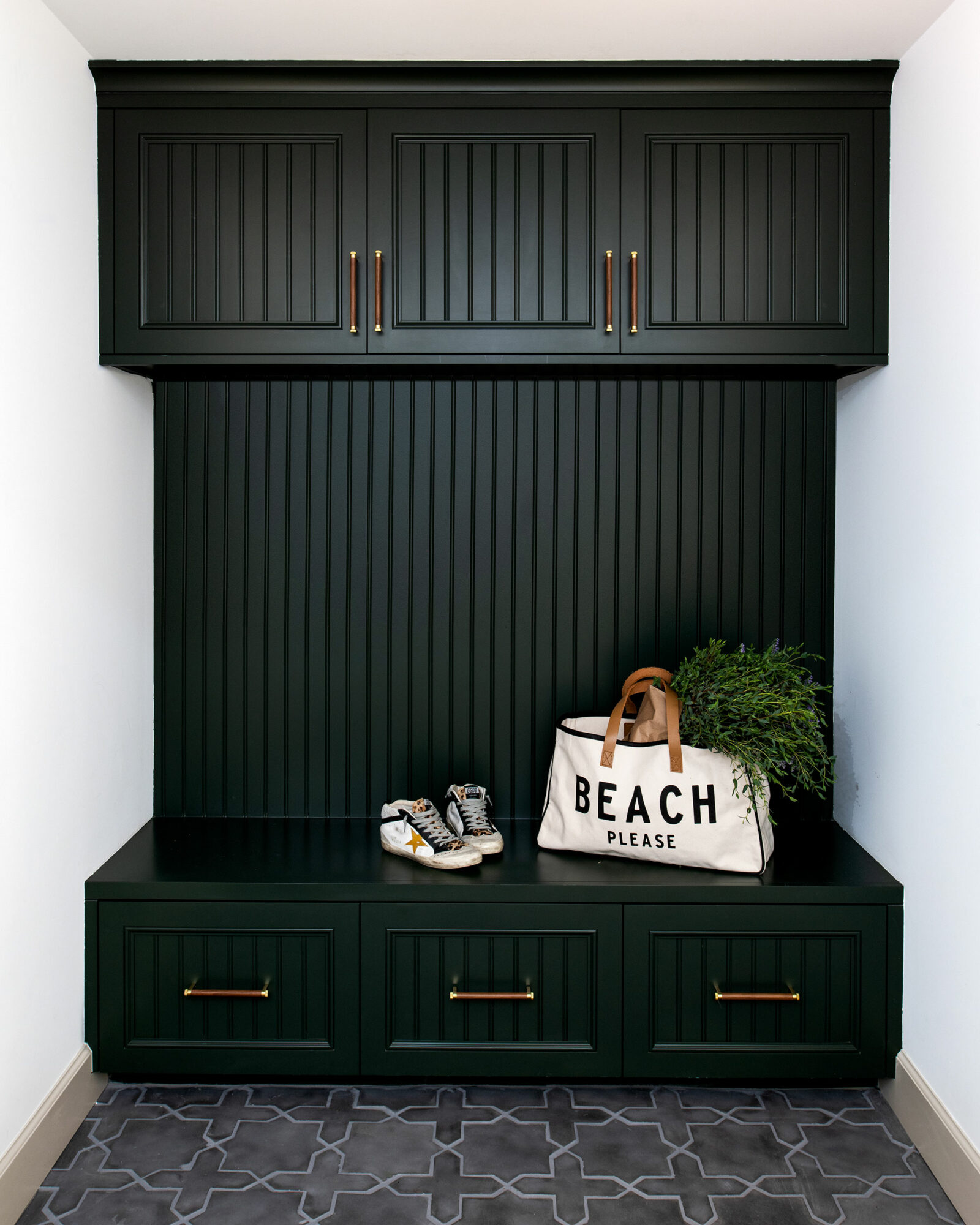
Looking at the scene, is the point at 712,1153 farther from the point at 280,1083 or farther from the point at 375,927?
the point at 280,1083

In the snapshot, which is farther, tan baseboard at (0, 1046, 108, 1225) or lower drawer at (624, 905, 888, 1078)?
lower drawer at (624, 905, 888, 1078)

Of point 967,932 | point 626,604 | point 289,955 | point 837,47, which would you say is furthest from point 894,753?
point 837,47

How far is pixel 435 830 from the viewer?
2.15 metres

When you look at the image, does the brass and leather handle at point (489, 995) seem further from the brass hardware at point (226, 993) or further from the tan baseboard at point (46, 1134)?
the tan baseboard at point (46, 1134)

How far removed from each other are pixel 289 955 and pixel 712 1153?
0.97 m

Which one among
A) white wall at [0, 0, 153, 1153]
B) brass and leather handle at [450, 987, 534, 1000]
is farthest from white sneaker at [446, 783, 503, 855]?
white wall at [0, 0, 153, 1153]

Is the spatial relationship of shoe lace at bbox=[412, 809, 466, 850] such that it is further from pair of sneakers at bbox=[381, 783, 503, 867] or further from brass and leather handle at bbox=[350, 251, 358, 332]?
brass and leather handle at bbox=[350, 251, 358, 332]

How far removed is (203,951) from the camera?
2.01 metres


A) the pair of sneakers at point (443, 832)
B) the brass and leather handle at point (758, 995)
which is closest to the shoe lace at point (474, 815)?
the pair of sneakers at point (443, 832)

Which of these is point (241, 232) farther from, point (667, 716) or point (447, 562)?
point (667, 716)

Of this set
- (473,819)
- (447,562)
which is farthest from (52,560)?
(473,819)

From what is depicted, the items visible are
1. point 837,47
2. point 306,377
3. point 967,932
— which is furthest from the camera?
point 306,377

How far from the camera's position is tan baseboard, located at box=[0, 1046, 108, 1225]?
5.37ft

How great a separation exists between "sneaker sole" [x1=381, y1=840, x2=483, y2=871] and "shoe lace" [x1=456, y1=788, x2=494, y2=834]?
8 centimetres
